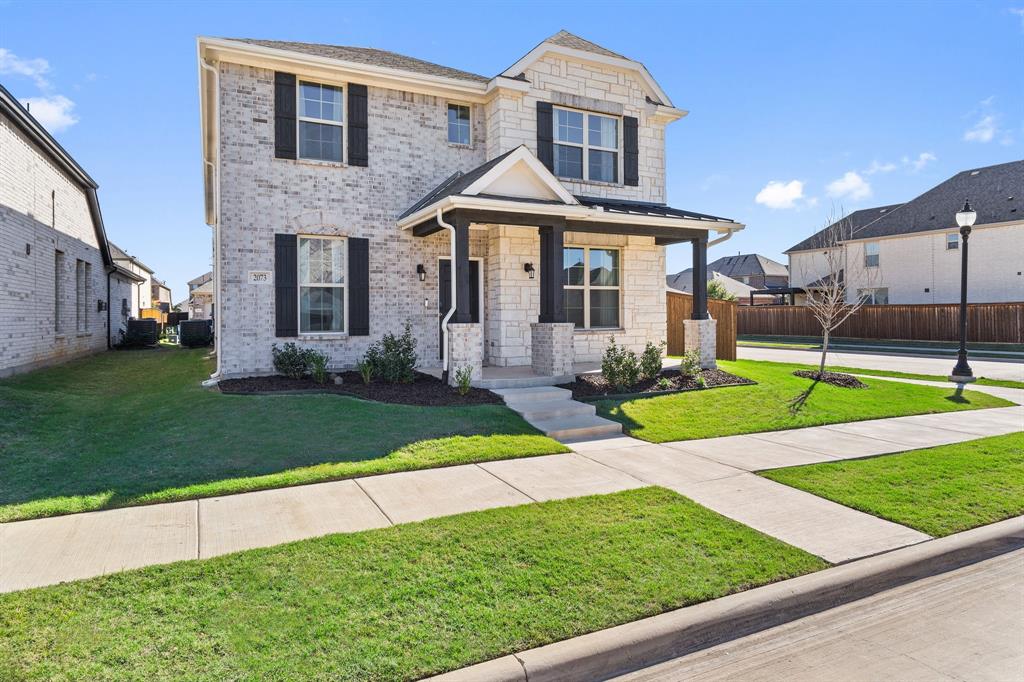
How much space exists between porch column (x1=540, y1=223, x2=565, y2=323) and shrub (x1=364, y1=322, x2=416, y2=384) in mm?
2668

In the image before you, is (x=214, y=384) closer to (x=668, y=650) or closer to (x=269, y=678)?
(x=269, y=678)

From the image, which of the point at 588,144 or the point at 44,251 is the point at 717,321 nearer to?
the point at 588,144

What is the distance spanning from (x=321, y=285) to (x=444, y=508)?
7.72m

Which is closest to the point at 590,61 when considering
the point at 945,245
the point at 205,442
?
the point at 205,442

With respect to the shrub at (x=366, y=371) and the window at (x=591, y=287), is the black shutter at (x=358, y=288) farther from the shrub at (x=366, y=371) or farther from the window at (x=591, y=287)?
the window at (x=591, y=287)

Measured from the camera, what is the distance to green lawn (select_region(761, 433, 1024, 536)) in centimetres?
549

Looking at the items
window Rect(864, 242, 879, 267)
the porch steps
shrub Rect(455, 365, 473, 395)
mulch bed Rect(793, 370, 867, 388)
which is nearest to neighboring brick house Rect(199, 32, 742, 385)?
shrub Rect(455, 365, 473, 395)

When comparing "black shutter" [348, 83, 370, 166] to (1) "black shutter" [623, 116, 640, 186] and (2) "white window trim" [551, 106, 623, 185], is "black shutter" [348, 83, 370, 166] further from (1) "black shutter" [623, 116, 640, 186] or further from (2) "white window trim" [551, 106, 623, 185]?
(1) "black shutter" [623, 116, 640, 186]

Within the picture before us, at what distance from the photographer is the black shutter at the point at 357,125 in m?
12.1

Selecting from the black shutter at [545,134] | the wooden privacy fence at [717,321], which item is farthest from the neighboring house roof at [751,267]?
the black shutter at [545,134]

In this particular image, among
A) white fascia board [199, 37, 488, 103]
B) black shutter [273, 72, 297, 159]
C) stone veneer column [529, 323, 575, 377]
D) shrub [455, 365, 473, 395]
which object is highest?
white fascia board [199, 37, 488, 103]

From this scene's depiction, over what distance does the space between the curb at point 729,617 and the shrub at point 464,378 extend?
21.8 ft

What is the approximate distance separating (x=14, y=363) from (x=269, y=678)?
12703 millimetres

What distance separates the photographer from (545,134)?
44.3 feet
